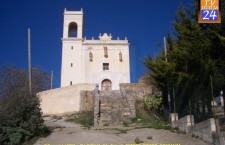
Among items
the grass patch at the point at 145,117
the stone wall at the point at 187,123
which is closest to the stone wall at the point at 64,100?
the grass patch at the point at 145,117

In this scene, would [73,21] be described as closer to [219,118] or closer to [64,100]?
[64,100]

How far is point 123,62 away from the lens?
4062 cm

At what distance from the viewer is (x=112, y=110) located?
81.9 ft

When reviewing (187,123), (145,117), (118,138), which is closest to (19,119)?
(118,138)

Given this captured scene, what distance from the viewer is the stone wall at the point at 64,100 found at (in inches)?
1223

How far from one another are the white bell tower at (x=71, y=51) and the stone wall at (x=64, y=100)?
733 centimetres

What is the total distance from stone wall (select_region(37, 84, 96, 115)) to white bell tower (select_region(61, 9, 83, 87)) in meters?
7.33

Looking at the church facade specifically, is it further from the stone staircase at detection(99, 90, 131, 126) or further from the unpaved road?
the unpaved road

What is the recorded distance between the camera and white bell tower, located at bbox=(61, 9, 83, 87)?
39844 millimetres

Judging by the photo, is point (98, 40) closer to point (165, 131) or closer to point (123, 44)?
point (123, 44)

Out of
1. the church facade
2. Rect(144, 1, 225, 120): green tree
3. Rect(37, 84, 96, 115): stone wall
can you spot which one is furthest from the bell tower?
Rect(144, 1, 225, 120): green tree

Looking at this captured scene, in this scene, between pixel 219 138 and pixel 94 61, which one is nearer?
pixel 219 138

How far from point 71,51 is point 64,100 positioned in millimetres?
10929

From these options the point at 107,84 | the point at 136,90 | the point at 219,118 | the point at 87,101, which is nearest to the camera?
the point at 219,118
